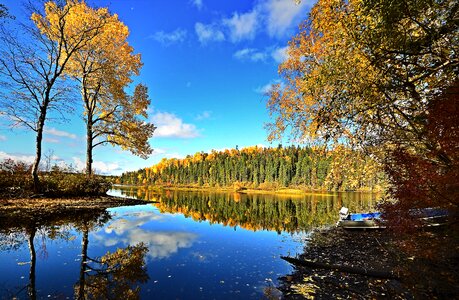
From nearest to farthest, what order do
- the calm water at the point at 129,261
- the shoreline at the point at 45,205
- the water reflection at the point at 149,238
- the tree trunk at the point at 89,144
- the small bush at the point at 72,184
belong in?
the calm water at the point at 129,261 → the water reflection at the point at 149,238 → the shoreline at the point at 45,205 → the small bush at the point at 72,184 → the tree trunk at the point at 89,144

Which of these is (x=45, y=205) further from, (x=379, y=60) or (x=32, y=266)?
(x=379, y=60)

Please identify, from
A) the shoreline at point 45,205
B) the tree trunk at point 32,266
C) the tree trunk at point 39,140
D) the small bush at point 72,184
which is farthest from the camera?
the small bush at point 72,184

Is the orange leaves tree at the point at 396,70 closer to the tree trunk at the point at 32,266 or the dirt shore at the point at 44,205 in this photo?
the tree trunk at the point at 32,266

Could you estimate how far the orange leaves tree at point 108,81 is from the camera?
22109 millimetres

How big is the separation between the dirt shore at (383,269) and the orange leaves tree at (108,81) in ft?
65.0

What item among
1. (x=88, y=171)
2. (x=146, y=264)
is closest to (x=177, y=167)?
(x=88, y=171)

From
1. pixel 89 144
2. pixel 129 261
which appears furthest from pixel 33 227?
pixel 89 144

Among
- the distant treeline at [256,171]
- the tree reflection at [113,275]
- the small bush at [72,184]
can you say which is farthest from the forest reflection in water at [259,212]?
the distant treeline at [256,171]

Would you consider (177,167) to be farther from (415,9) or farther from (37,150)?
(415,9)

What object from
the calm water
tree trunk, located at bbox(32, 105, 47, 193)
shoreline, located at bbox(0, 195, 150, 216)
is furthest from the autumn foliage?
tree trunk, located at bbox(32, 105, 47, 193)

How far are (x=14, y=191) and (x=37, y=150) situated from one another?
10.7 feet

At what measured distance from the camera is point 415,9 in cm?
608

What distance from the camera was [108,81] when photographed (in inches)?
922

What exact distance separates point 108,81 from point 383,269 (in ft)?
78.6
